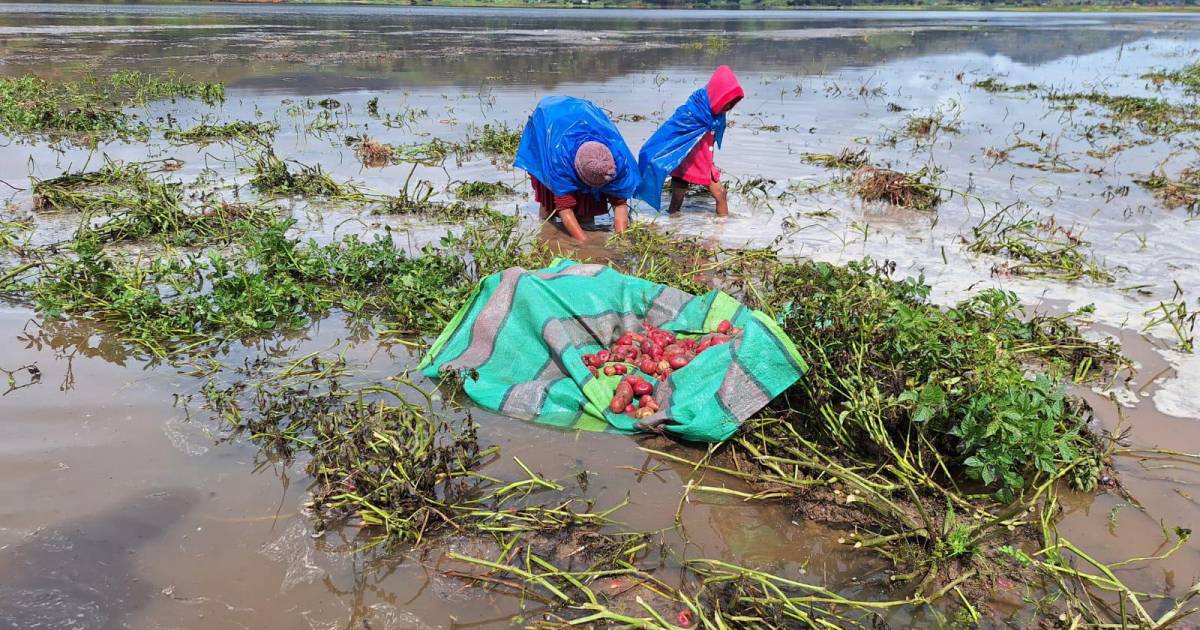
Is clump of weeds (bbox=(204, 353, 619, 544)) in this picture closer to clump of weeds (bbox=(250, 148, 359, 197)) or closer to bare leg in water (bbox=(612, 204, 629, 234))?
bare leg in water (bbox=(612, 204, 629, 234))

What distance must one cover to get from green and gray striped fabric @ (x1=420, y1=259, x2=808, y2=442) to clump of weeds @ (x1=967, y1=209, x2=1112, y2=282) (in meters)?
2.66

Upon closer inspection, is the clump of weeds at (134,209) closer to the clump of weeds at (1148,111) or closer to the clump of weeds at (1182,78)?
the clump of weeds at (1148,111)

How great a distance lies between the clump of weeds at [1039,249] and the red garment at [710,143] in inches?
84.2

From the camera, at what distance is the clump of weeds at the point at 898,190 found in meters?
6.54

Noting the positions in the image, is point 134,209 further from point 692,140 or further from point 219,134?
point 692,140

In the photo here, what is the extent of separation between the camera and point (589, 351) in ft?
11.6

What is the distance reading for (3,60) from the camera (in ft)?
44.2

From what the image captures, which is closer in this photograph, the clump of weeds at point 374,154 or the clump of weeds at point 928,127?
the clump of weeds at point 374,154

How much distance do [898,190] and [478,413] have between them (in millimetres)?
4934

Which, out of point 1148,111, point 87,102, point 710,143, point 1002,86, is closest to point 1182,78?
point 1002,86

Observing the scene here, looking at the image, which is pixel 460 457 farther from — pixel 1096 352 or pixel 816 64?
pixel 816 64

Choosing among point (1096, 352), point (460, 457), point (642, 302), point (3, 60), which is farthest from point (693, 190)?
point (3, 60)

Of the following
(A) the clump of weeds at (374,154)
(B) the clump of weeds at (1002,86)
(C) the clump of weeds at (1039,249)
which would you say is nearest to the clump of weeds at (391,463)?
(C) the clump of weeds at (1039,249)

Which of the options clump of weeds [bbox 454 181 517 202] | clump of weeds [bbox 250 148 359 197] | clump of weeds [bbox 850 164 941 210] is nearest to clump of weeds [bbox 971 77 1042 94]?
clump of weeds [bbox 850 164 941 210]
